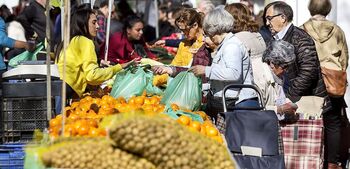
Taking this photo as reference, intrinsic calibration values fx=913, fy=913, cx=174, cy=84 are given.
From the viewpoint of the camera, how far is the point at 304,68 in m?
8.64

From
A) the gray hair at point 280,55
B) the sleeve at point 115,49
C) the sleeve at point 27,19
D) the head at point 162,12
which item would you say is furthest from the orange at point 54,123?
the head at point 162,12

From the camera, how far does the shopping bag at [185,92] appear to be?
8133 mm

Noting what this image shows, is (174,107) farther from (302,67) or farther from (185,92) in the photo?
(302,67)

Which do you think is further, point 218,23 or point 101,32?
point 101,32

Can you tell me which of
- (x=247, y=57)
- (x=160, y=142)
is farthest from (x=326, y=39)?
(x=160, y=142)

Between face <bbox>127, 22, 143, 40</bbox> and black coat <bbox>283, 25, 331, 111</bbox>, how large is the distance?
3966 mm

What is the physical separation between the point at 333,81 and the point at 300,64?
124 cm

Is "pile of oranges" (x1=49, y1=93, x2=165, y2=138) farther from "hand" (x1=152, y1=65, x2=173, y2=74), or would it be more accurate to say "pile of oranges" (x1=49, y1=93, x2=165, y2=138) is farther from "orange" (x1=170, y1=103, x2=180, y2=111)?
→ "hand" (x1=152, y1=65, x2=173, y2=74)

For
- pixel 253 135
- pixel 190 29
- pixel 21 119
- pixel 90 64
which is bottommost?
pixel 253 135

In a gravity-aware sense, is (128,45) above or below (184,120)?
above

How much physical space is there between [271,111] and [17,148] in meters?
2.03

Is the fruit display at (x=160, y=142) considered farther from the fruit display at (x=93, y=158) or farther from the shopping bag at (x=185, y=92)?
the shopping bag at (x=185, y=92)

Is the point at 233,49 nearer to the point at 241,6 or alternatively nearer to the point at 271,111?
the point at 271,111

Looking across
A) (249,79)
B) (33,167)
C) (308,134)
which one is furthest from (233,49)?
(33,167)
